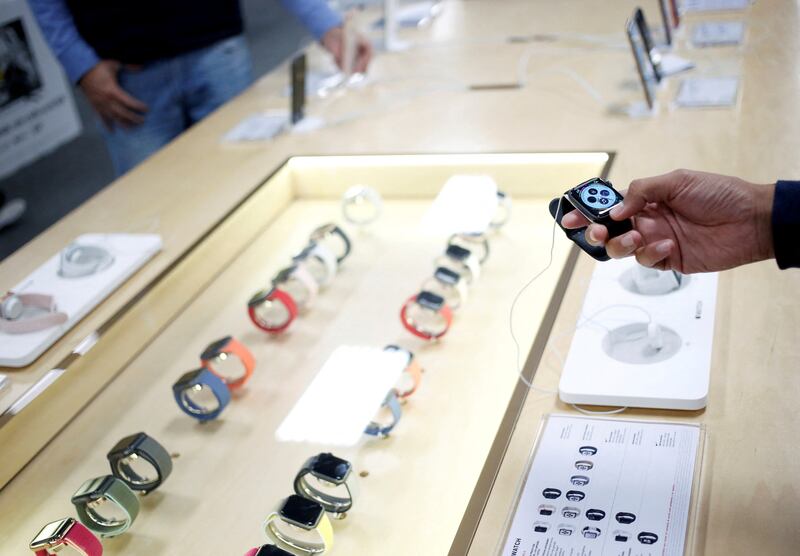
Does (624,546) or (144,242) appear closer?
(624,546)

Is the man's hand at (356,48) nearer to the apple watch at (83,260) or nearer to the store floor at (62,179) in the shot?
the apple watch at (83,260)

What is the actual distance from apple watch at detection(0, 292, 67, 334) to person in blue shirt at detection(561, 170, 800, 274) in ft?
3.25

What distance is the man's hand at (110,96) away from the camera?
2477mm

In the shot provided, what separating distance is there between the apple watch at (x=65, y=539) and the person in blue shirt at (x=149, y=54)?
1.59m

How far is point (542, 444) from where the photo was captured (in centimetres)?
114

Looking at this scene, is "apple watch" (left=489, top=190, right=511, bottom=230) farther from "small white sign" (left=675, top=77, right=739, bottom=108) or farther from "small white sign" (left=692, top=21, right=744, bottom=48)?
"small white sign" (left=692, top=21, right=744, bottom=48)

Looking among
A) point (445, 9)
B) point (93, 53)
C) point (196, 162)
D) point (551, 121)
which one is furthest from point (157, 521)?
point (445, 9)

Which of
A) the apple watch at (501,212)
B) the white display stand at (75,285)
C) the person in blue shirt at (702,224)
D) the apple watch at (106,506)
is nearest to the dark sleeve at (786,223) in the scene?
the person in blue shirt at (702,224)

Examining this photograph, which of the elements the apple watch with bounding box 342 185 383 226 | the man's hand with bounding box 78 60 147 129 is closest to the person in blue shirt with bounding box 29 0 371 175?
the man's hand with bounding box 78 60 147 129

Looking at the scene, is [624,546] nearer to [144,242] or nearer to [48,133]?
[144,242]

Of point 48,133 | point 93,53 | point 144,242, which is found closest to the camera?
point 144,242

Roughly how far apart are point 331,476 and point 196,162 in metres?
1.31

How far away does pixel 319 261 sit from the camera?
6.03ft

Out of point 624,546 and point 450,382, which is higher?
point 624,546
